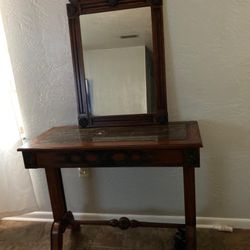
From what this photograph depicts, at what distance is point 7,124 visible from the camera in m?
1.66

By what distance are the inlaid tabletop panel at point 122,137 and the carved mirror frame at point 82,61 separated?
52 millimetres

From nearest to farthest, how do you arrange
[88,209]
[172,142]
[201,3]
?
[172,142] → [201,3] → [88,209]

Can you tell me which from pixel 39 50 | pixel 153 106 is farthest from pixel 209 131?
pixel 39 50

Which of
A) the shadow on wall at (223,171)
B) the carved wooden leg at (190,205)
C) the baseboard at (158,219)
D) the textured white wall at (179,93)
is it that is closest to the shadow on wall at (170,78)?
the textured white wall at (179,93)

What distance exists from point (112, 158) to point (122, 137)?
124mm

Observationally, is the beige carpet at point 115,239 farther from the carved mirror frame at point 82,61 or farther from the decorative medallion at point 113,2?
the decorative medallion at point 113,2

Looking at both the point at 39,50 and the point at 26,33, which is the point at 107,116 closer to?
the point at 39,50

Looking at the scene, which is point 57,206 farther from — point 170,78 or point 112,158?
point 170,78

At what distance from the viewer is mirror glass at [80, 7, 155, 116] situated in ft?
4.68

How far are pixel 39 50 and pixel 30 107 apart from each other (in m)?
0.37

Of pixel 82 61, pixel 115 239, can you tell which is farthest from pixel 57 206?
pixel 82 61

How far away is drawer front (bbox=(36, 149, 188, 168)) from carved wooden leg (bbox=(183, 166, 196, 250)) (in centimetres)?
14

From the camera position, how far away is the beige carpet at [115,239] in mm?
1610

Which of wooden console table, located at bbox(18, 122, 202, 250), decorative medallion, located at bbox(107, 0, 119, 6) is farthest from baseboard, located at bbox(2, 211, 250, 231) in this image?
decorative medallion, located at bbox(107, 0, 119, 6)
